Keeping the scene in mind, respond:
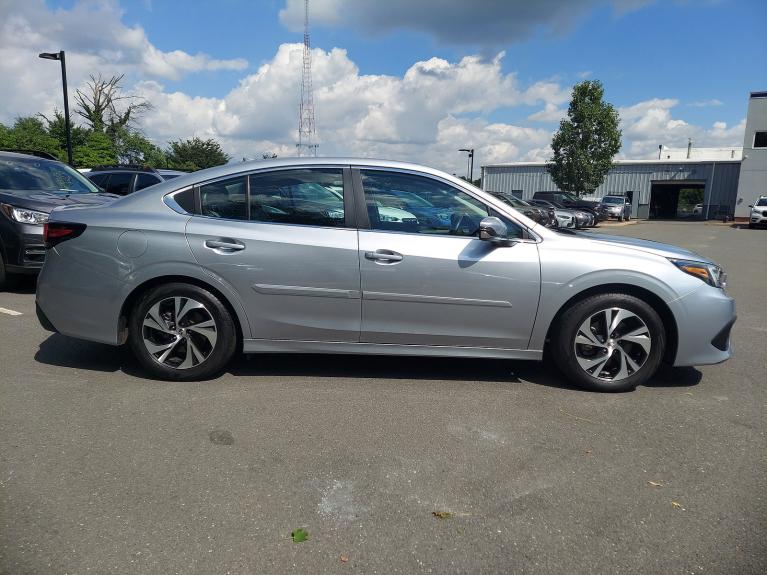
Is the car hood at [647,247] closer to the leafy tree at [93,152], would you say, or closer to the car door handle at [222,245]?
the car door handle at [222,245]

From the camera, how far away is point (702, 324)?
3980 millimetres

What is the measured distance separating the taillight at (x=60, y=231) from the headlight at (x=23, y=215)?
3309mm

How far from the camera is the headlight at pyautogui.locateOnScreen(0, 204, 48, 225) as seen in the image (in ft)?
22.7

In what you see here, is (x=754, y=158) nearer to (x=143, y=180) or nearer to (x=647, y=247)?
(x=143, y=180)

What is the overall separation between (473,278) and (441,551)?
2.02 metres

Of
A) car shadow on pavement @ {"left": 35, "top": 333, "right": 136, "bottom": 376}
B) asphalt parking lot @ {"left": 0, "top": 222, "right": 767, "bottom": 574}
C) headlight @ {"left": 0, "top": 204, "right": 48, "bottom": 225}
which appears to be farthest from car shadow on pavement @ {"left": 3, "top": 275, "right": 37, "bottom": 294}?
asphalt parking lot @ {"left": 0, "top": 222, "right": 767, "bottom": 574}

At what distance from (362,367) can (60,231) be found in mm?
2484

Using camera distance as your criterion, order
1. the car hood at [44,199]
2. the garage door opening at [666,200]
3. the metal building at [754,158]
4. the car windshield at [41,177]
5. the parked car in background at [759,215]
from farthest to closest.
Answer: the garage door opening at [666,200] < the metal building at [754,158] < the parked car in background at [759,215] < the car windshield at [41,177] < the car hood at [44,199]

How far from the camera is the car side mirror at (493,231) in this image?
3852 millimetres

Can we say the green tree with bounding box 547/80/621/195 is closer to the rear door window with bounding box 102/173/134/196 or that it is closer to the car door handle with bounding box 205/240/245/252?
the rear door window with bounding box 102/173/134/196

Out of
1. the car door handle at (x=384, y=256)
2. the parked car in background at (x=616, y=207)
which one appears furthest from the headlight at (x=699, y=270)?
the parked car in background at (x=616, y=207)

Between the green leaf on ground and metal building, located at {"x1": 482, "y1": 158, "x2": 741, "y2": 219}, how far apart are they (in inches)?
1865

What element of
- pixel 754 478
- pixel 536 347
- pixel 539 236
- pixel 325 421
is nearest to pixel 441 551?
pixel 325 421

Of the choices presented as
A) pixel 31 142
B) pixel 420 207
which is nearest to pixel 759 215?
pixel 420 207
